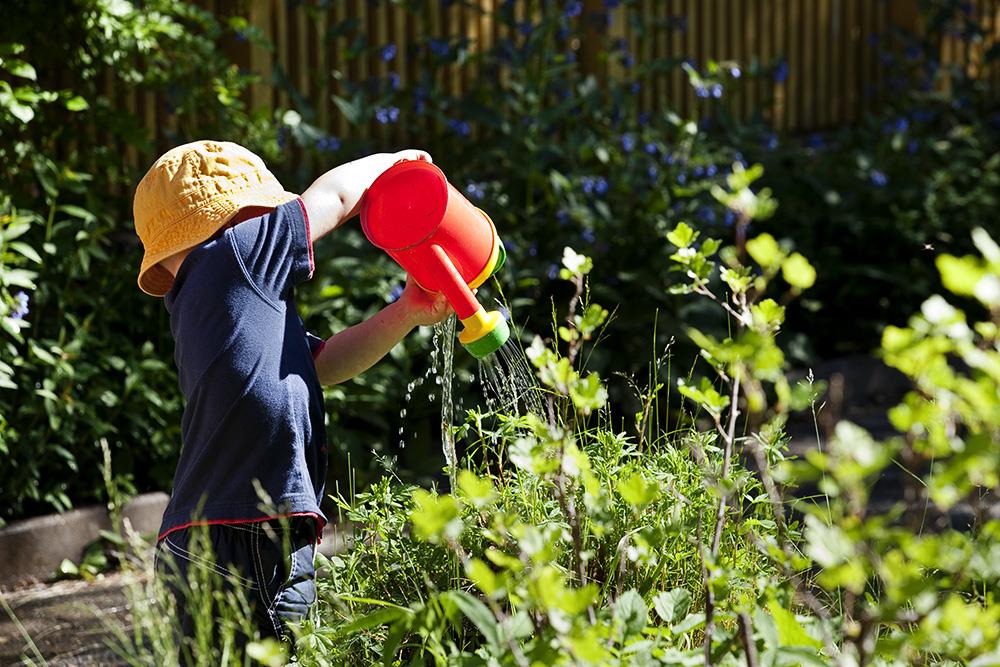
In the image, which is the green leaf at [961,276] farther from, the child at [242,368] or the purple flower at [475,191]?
the purple flower at [475,191]

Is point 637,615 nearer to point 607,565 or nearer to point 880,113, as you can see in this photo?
point 607,565

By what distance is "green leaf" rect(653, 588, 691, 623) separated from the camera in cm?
166

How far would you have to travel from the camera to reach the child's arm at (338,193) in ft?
6.80

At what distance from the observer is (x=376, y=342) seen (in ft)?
7.23

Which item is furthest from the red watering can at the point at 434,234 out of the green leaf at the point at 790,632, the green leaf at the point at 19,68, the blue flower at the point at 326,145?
the blue flower at the point at 326,145

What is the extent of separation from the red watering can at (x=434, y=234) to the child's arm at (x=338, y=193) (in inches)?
1.2

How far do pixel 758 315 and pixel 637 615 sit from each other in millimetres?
434

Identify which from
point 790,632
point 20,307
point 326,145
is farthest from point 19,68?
point 790,632

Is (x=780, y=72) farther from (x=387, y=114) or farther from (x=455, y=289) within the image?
(x=455, y=289)

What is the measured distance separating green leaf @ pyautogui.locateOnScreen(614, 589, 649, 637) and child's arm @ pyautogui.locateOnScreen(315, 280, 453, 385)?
0.73 metres

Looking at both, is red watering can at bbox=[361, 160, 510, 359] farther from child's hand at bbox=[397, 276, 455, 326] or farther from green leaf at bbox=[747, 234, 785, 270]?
green leaf at bbox=[747, 234, 785, 270]

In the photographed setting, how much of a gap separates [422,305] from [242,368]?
0.33 m

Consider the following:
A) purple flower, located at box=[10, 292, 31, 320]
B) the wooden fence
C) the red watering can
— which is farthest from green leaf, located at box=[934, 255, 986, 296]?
the wooden fence

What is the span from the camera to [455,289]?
2.01 m
